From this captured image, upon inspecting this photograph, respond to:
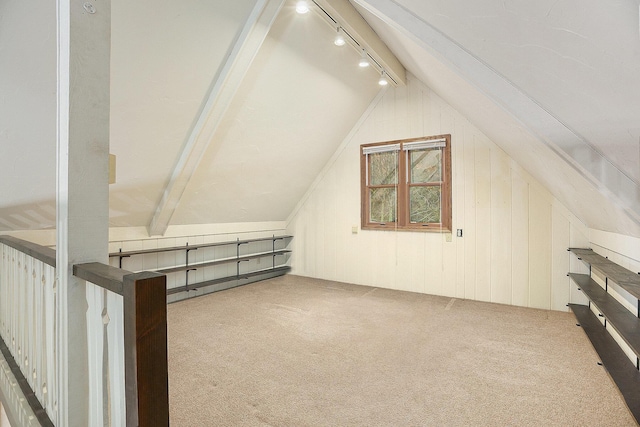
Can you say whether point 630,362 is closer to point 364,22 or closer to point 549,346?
point 549,346

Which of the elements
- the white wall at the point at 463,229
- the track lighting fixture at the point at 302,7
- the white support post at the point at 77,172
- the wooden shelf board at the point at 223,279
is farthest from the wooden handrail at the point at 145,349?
the white wall at the point at 463,229

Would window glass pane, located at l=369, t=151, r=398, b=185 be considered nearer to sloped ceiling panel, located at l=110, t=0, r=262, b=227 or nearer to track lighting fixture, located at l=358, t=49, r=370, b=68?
track lighting fixture, located at l=358, t=49, r=370, b=68

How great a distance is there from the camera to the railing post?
934 millimetres

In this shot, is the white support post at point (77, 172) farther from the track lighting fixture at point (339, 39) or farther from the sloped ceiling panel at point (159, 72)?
the track lighting fixture at point (339, 39)

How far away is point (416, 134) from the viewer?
444 centimetres

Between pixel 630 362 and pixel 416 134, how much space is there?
122 inches

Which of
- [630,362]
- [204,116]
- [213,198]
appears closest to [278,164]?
[213,198]

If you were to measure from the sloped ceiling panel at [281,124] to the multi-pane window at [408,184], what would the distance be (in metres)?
0.72

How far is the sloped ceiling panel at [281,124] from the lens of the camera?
3164 mm

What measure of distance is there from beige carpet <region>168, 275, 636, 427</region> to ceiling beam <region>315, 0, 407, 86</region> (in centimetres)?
277

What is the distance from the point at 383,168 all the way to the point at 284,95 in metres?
1.87

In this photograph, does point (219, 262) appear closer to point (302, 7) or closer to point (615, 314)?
point (302, 7)

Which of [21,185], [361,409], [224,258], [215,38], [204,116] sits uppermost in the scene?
[215,38]

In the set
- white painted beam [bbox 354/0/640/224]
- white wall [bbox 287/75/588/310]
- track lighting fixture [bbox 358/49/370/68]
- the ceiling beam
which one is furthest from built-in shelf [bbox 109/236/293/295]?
white painted beam [bbox 354/0/640/224]
